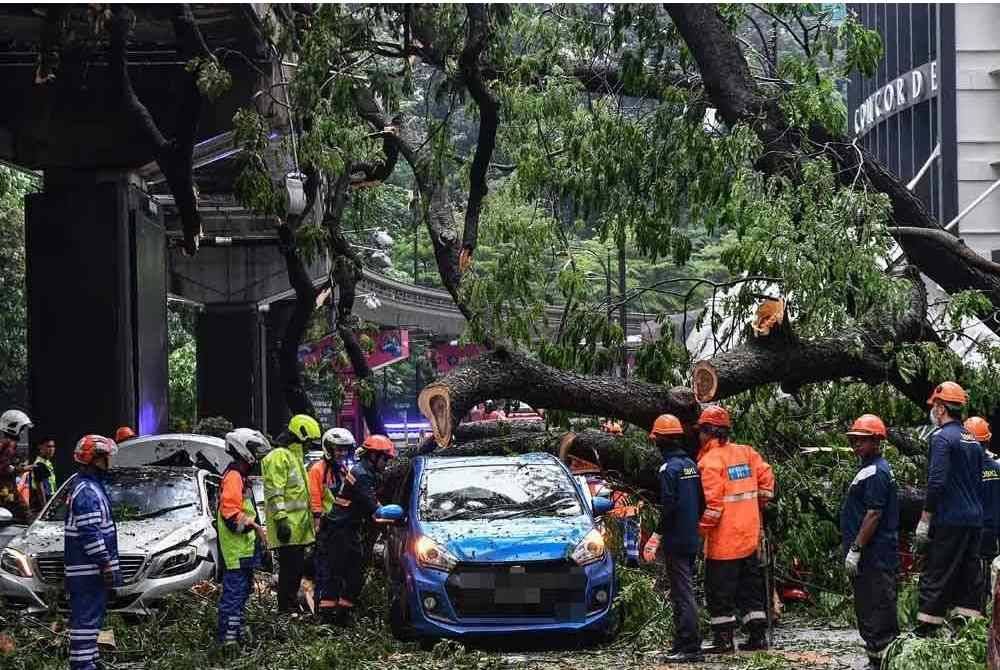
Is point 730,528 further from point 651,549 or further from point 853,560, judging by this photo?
point 651,549

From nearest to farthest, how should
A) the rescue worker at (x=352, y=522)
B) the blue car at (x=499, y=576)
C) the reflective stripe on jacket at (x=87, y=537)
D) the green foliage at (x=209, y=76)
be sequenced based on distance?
the reflective stripe on jacket at (x=87, y=537) < the blue car at (x=499, y=576) < the rescue worker at (x=352, y=522) < the green foliage at (x=209, y=76)

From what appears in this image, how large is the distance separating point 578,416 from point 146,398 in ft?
39.2

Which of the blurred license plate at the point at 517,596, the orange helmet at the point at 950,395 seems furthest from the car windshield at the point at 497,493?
the orange helmet at the point at 950,395

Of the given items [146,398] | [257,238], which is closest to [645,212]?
[146,398]

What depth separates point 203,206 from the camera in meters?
36.4

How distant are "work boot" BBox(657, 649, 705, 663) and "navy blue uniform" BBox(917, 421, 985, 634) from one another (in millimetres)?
1491

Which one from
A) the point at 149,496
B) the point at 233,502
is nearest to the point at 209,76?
the point at 149,496

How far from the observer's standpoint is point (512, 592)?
1195 centimetres

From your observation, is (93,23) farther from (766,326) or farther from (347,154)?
(766,326)

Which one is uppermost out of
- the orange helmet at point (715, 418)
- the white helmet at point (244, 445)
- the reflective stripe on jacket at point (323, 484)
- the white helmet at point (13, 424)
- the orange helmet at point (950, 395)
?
the orange helmet at point (950, 395)

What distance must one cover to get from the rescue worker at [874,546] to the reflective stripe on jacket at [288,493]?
16.5 feet

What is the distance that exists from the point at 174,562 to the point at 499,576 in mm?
3676

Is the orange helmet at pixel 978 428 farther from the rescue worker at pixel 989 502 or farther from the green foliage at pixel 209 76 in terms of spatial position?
the green foliage at pixel 209 76

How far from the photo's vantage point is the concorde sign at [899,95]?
1271 inches
